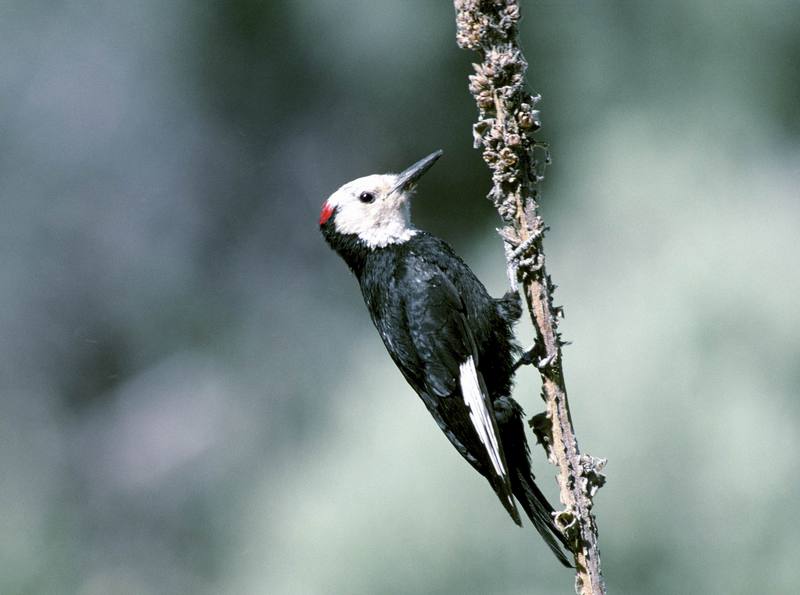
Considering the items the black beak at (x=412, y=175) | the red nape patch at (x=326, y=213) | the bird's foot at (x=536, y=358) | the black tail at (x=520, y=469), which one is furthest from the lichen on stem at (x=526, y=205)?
the red nape patch at (x=326, y=213)

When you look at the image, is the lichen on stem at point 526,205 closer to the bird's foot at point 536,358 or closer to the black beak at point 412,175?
the bird's foot at point 536,358

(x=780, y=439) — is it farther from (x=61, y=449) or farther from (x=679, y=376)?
(x=61, y=449)

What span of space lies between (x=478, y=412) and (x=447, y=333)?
28 cm

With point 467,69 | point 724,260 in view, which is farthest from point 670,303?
point 467,69

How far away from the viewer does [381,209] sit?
10.3 feet

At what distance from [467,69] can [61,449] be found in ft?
11.8

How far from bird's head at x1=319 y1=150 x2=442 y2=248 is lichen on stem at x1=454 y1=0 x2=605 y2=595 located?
772 millimetres

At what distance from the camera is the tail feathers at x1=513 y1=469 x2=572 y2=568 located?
99.3 inches

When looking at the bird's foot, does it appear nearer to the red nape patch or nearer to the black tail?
the black tail

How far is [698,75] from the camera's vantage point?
436 centimetres

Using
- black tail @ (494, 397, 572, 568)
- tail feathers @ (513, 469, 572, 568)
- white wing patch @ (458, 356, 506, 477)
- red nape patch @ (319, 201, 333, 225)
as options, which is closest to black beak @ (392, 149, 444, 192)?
red nape patch @ (319, 201, 333, 225)

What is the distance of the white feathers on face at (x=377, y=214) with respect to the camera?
10.3ft

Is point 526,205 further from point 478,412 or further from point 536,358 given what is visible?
point 478,412

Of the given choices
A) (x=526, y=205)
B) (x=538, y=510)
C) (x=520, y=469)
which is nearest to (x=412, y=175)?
(x=526, y=205)
